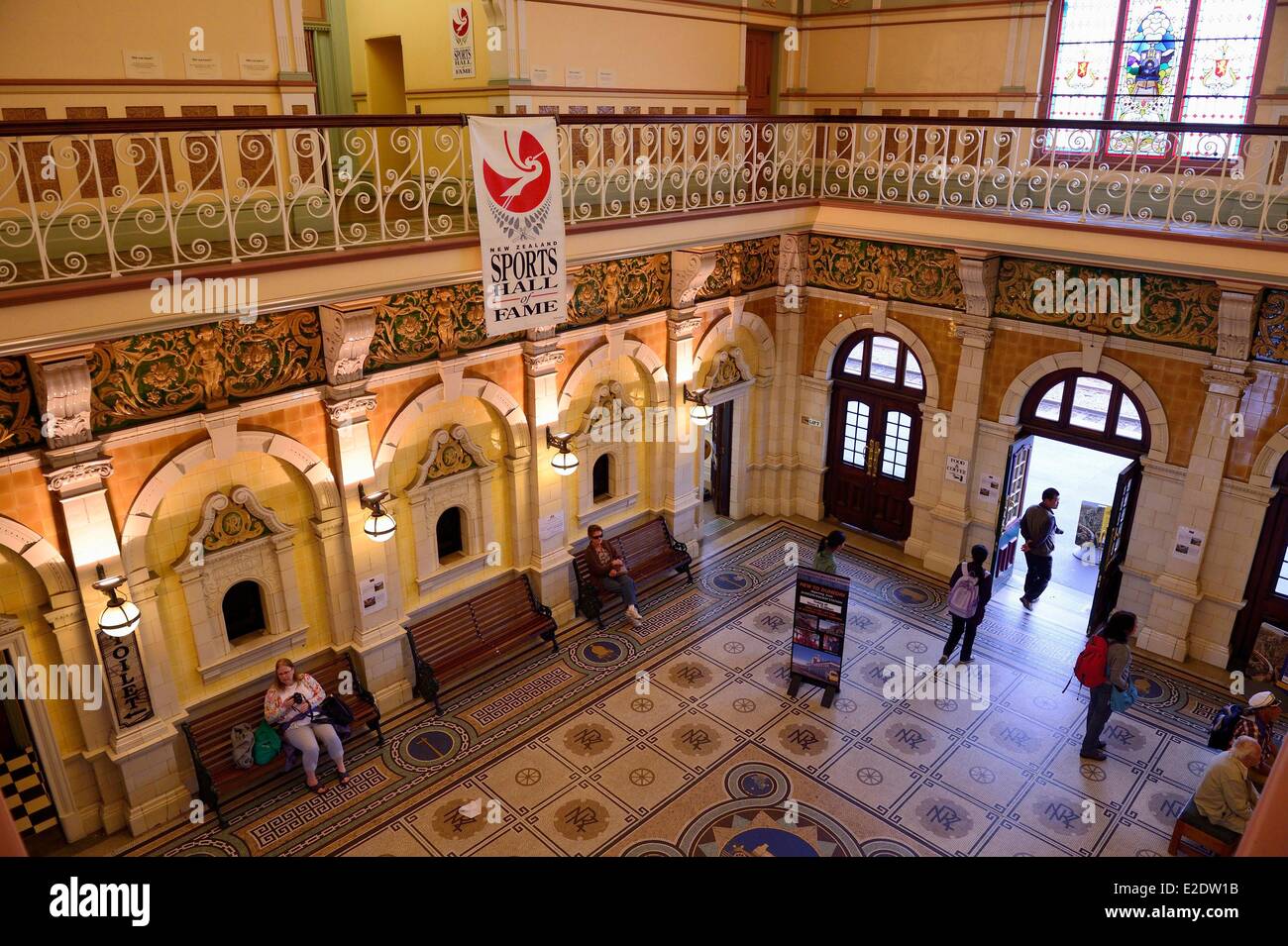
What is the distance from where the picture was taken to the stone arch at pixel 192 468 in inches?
316

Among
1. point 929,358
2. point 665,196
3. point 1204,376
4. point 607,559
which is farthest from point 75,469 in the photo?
point 1204,376

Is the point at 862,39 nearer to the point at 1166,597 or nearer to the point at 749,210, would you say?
the point at 749,210

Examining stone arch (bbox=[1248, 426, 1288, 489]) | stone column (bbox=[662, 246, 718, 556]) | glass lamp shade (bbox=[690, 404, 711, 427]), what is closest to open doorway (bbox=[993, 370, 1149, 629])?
stone arch (bbox=[1248, 426, 1288, 489])

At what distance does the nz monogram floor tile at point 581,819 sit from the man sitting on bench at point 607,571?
10.3 feet

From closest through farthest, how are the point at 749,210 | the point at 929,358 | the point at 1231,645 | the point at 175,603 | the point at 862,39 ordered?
the point at 175,603, the point at 1231,645, the point at 749,210, the point at 929,358, the point at 862,39

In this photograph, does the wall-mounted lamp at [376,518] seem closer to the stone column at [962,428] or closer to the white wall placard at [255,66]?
the white wall placard at [255,66]

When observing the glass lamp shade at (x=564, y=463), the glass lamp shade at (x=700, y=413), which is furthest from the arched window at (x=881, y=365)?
the glass lamp shade at (x=564, y=463)

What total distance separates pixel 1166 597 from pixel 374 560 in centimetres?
945

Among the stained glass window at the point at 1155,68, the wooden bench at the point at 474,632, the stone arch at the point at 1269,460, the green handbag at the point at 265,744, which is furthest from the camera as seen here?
the stained glass window at the point at 1155,68

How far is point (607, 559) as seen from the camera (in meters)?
11.8

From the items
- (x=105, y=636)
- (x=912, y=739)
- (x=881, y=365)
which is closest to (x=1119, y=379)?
(x=881, y=365)

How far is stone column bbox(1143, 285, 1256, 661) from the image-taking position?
32.4ft

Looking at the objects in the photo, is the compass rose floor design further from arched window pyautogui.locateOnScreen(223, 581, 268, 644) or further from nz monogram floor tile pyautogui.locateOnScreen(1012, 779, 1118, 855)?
arched window pyautogui.locateOnScreen(223, 581, 268, 644)

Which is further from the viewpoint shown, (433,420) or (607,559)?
(607,559)
